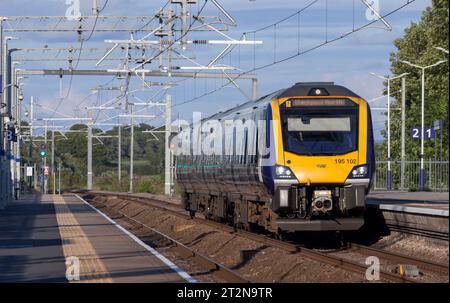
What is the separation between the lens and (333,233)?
2397 centimetres

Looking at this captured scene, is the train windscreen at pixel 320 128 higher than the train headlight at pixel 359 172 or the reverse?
higher

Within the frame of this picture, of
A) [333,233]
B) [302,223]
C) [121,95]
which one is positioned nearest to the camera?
[302,223]

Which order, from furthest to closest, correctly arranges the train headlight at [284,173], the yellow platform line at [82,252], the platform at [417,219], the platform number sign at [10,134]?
the platform number sign at [10,134]
the train headlight at [284,173]
the platform at [417,219]
the yellow platform line at [82,252]

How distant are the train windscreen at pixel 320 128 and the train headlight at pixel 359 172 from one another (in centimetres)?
40

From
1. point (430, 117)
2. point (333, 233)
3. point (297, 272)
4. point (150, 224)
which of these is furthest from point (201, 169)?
point (430, 117)

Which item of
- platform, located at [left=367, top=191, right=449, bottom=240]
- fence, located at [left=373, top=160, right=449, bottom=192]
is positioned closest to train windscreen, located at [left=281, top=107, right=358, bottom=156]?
platform, located at [left=367, top=191, right=449, bottom=240]

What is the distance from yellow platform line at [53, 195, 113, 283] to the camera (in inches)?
655

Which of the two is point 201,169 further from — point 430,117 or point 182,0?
point 430,117

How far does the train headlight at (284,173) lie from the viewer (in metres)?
20.7

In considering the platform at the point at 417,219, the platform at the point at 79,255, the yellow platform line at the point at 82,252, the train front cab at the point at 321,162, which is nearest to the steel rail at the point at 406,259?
the train front cab at the point at 321,162

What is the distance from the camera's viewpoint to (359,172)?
20906mm

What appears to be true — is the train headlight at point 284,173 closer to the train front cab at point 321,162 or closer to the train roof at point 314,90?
the train front cab at point 321,162
